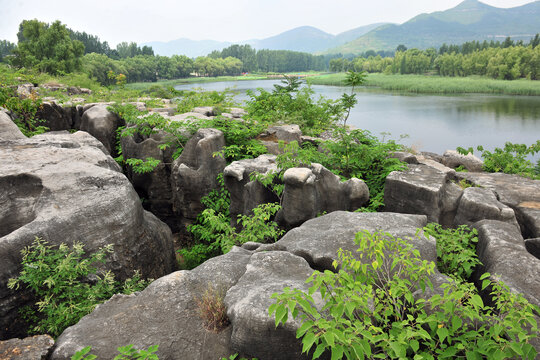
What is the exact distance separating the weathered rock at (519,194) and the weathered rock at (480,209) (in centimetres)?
42

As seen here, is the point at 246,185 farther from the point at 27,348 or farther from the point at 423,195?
the point at 27,348

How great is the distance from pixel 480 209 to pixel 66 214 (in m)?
7.51

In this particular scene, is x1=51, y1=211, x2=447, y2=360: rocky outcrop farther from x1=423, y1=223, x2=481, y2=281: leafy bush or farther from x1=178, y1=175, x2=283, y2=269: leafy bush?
x1=178, y1=175, x2=283, y2=269: leafy bush

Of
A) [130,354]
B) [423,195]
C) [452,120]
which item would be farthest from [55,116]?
[452,120]

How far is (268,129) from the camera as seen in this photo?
1198 centimetres

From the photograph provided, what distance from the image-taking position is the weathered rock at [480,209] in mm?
6027

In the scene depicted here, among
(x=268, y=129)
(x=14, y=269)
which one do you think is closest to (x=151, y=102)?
(x=268, y=129)

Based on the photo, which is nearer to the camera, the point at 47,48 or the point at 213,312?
the point at 213,312

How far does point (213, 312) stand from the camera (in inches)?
154

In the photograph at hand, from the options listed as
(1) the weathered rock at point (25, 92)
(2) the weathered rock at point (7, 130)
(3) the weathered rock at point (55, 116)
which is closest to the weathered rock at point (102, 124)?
(3) the weathered rock at point (55, 116)

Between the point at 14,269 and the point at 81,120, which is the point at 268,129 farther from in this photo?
the point at 14,269

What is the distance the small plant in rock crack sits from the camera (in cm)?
386

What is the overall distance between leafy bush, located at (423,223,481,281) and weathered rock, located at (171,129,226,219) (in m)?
5.91

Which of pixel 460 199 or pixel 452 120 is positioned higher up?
pixel 460 199
